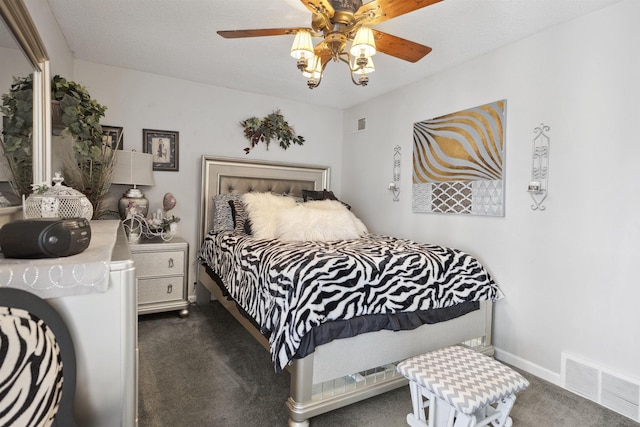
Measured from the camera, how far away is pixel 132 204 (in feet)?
9.53

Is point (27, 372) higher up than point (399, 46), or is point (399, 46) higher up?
point (399, 46)

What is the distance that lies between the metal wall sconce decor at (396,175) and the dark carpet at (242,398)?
1.88 meters

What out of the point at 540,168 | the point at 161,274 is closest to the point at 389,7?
the point at 540,168

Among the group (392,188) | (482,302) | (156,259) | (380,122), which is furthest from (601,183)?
(156,259)

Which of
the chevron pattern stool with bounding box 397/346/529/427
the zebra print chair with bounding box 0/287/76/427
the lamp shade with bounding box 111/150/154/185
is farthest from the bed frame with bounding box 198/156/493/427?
the lamp shade with bounding box 111/150/154/185

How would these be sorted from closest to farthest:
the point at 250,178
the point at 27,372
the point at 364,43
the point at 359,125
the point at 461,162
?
the point at 27,372, the point at 364,43, the point at 461,162, the point at 250,178, the point at 359,125

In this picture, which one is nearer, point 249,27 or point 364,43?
point 364,43

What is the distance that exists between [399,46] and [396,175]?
1.63 m

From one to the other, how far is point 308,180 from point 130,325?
3.25 metres

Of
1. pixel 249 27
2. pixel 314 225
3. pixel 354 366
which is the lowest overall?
pixel 354 366

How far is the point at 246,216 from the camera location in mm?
2990

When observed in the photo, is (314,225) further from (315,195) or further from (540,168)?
→ (540,168)

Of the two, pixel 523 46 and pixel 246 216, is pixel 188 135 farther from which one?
pixel 523 46

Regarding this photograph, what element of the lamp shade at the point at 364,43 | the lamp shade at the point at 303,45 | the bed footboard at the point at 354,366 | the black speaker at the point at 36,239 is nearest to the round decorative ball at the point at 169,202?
the bed footboard at the point at 354,366
